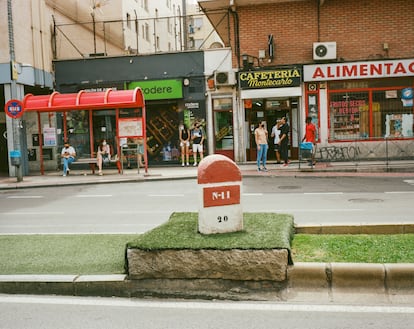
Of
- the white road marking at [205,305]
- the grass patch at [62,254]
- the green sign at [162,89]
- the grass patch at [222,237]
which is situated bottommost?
the white road marking at [205,305]

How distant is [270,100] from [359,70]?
3.95m

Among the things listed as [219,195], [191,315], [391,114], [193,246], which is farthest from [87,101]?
[191,315]

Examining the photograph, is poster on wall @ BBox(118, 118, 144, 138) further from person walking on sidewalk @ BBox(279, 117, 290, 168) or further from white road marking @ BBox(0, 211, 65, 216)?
white road marking @ BBox(0, 211, 65, 216)

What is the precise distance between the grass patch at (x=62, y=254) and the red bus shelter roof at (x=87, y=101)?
11.7 meters

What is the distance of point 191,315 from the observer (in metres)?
4.71

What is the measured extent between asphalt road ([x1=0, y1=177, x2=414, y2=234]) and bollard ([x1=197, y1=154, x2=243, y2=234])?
2.30 metres

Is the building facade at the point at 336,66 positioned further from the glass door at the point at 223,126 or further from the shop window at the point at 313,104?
the glass door at the point at 223,126

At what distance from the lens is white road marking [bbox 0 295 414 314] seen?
4.70 metres

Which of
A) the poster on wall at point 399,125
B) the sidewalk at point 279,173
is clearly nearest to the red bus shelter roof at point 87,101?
the sidewalk at point 279,173

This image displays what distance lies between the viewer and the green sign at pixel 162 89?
22.6 metres

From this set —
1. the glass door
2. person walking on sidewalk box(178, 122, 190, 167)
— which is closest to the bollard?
person walking on sidewalk box(178, 122, 190, 167)

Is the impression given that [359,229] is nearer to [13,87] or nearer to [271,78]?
[271,78]

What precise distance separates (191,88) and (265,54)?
3.60m

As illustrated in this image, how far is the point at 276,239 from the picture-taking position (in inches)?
223
